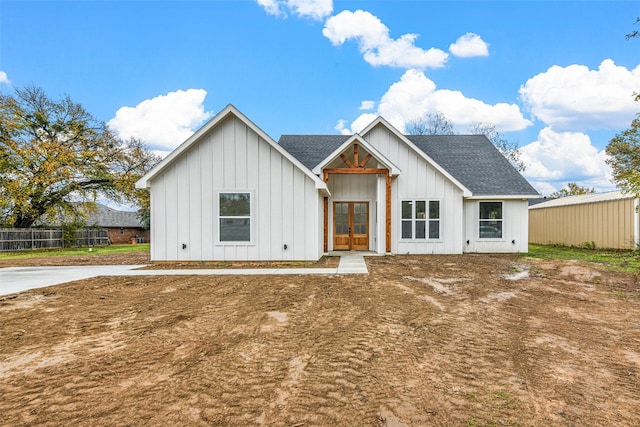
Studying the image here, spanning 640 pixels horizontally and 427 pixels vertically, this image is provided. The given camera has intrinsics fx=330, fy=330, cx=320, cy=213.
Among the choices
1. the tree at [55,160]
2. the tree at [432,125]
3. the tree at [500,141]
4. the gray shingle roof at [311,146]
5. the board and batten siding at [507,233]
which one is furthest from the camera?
the tree at [432,125]

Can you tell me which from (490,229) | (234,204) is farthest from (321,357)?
(490,229)

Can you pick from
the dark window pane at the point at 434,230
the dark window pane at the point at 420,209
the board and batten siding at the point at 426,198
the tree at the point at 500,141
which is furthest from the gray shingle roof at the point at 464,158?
the tree at the point at 500,141

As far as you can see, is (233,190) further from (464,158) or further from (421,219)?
(464,158)

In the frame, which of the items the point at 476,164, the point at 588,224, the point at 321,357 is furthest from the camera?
the point at 588,224

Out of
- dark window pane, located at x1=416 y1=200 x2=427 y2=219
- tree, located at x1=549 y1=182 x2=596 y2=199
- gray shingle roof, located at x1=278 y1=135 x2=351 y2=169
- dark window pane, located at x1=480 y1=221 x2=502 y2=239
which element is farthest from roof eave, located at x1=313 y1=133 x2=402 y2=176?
tree, located at x1=549 y1=182 x2=596 y2=199

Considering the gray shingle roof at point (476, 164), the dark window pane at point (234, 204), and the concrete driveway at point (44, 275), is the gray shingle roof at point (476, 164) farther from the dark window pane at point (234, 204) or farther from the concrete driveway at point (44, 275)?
→ the concrete driveway at point (44, 275)

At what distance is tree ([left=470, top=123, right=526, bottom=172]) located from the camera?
3303 centimetres

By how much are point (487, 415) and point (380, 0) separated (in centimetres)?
1706

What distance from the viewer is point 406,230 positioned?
14562 mm

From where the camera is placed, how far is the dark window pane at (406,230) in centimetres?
Result: 1455

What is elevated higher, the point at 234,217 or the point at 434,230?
the point at 234,217

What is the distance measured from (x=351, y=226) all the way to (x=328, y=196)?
86.4 inches

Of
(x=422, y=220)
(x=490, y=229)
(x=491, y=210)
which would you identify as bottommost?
(x=490, y=229)

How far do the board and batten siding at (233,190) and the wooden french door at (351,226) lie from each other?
4305 mm
